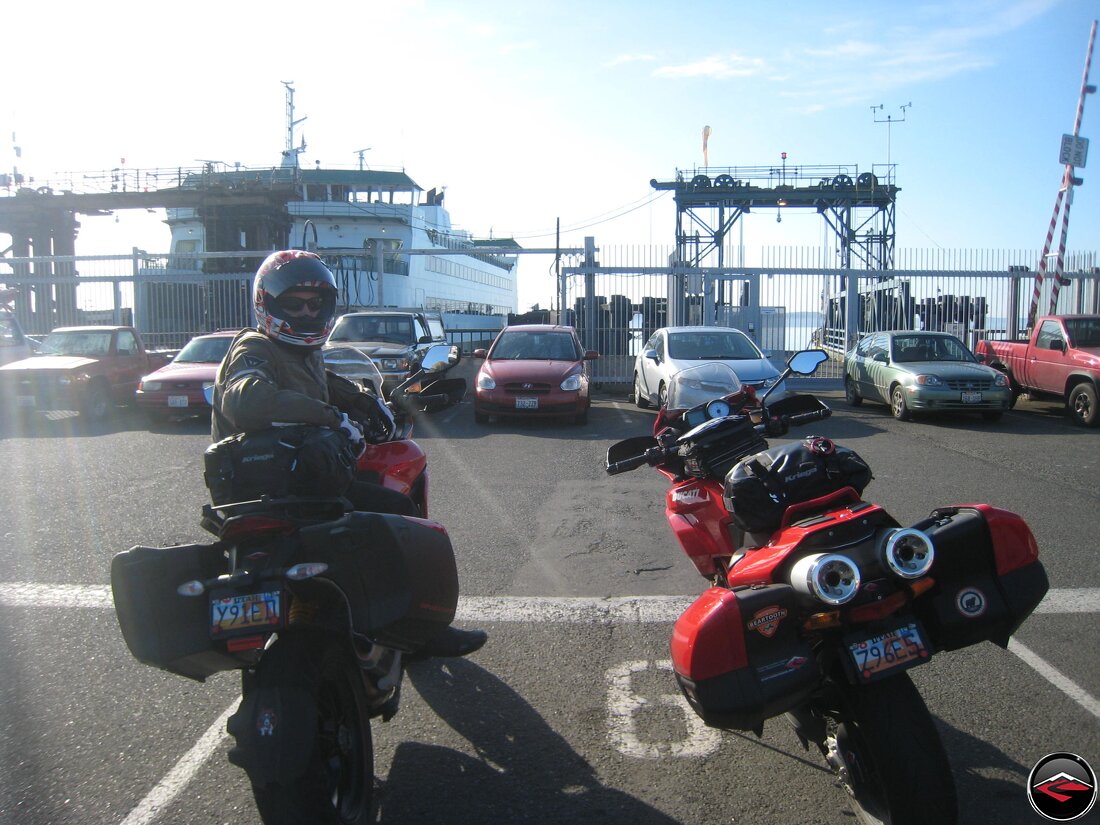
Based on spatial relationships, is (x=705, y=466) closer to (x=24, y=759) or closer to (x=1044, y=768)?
(x=1044, y=768)

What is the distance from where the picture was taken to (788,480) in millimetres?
2906

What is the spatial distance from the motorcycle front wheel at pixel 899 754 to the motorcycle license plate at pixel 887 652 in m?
0.06

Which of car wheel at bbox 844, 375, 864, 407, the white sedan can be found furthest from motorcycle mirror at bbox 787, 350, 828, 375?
car wheel at bbox 844, 375, 864, 407

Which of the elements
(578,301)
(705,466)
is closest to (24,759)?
(705,466)

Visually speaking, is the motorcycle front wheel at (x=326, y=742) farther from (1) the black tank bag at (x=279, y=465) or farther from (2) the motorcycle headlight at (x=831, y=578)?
(2) the motorcycle headlight at (x=831, y=578)

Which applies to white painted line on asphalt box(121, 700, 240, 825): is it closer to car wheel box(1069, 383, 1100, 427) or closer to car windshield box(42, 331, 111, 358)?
car wheel box(1069, 383, 1100, 427)

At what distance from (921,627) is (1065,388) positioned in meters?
13.2

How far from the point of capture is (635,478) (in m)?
9.05

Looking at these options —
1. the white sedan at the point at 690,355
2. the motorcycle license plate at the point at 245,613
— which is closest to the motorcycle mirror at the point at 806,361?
the motorcycle license plate at the point at 245,613

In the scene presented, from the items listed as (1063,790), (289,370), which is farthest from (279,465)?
(1063,790)

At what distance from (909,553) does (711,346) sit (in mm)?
12468

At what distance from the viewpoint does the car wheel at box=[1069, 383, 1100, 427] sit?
12781 mm

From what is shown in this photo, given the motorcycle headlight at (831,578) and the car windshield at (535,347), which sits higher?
the car windshield at (535,347)

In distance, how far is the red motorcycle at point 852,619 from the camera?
2.38 meters
